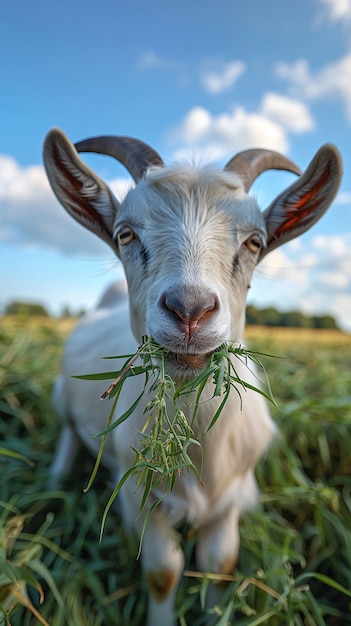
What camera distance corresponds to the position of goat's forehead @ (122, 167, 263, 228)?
2082 mm

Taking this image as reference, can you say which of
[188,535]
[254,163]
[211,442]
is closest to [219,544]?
[188,535]

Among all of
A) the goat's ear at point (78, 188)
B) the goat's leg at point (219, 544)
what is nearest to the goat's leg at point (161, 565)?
the goat's leg at point (219, 544)

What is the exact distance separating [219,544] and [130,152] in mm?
2062

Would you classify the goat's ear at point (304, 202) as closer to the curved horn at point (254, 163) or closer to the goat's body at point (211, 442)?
the curved horn at point (254, 163)

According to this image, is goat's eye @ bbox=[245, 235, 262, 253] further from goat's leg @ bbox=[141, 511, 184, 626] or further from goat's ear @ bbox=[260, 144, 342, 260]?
goat's leg @ bbox=[141, 511, 184, 626]

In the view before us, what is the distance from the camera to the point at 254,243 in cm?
218

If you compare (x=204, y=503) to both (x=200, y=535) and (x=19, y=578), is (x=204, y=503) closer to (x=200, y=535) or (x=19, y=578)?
(x=200, y=535)

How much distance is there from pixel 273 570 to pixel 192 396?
1311mm

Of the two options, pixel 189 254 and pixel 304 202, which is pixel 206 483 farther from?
pixel 304 202

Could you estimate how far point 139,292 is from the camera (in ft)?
6.89

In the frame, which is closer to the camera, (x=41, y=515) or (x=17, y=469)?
(x=41, y=515)

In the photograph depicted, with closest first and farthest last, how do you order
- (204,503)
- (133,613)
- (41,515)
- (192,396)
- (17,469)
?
(192,396) → (204,503) → (133,613) → (41,515) → (17,469)

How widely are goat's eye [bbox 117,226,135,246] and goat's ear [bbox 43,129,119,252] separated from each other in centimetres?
21

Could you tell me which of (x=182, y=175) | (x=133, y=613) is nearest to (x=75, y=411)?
(x=133, y=613)
